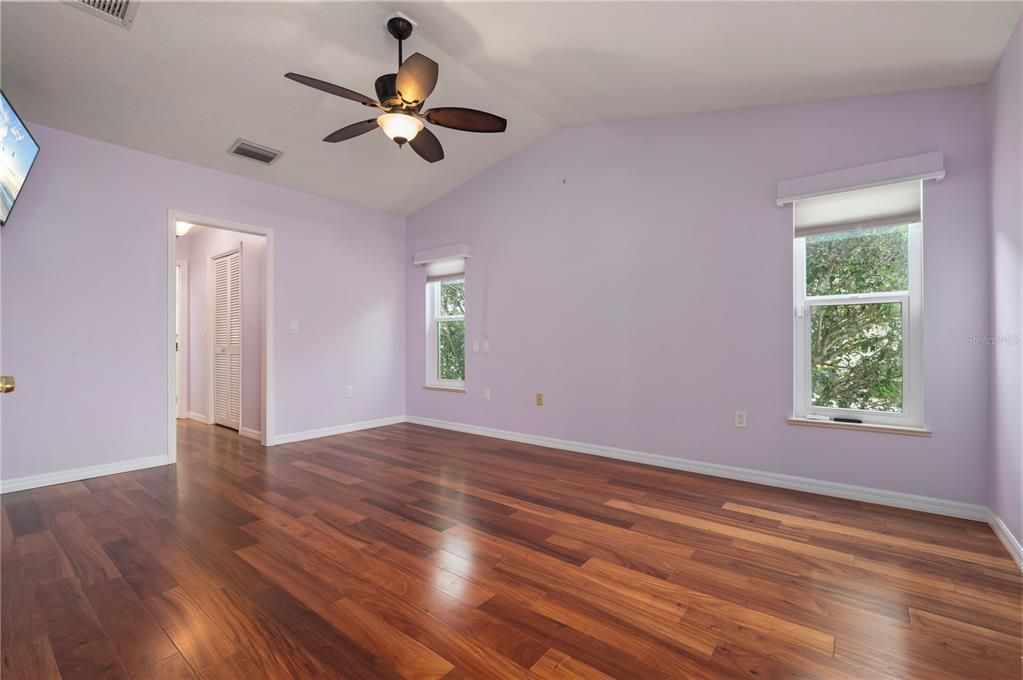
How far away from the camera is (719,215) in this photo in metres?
3.41

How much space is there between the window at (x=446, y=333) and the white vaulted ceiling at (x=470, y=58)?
6.73 ft

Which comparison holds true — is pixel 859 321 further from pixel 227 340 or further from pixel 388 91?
pixel 227 340

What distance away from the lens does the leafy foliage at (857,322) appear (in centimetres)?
286

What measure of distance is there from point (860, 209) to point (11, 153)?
188 inches

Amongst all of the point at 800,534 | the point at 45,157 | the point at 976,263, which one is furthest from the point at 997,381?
the point at 45,157

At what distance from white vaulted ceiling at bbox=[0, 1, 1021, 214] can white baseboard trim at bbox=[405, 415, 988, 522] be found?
7.87 feet

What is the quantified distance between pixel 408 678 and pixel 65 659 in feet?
3.68

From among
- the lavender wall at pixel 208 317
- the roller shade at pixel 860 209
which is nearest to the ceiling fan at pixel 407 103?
the roller shade at pixel 860 209

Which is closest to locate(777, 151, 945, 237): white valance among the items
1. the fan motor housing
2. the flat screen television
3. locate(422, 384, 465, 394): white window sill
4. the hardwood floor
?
the hardwood floor

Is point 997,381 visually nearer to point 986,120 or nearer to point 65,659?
point 986,120

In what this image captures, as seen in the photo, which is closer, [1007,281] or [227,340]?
[1007,281]

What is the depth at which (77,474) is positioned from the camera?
337 centimetres

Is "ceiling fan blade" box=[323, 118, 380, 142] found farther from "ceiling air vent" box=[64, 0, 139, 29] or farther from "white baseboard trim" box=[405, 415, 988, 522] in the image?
"white baseboard trim" box=[405, 415, 988, 522]

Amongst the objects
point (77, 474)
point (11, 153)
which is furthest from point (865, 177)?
point (77, 474)
